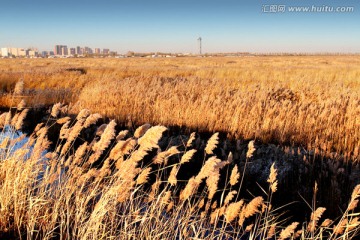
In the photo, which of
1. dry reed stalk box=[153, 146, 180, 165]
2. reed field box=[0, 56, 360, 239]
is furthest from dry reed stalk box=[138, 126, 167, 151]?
dry reed stalk box=[153, 146, 180, 165]

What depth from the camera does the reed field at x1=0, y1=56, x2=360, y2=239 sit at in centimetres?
237

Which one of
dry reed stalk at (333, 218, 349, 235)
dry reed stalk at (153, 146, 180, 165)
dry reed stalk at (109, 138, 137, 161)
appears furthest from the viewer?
dry reed stalk at (109, 138, 137, 161)

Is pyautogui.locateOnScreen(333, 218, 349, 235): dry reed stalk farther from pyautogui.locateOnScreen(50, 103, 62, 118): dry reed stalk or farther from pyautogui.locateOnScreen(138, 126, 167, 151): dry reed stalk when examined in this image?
pyautogui.locateOnScreen(50, 103, 62, 118): dry reed stalk

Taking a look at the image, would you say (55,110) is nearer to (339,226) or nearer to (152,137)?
(152,137)

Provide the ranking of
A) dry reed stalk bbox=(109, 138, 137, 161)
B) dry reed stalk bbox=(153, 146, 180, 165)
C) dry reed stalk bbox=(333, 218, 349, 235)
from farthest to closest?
dry reed stalk bbox=(109, 138, 137, 161)
dry reed stalk bbox=(153, 146, 180, 165)
dry reed stalk bbox=(333, 218, 349, 235)

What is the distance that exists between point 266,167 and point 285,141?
1.31 metres

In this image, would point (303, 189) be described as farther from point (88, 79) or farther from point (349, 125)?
point (88, 79)

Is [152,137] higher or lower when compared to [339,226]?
higher

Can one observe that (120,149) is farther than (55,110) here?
No

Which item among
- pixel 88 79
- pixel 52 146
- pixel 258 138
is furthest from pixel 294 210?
pixel 88 79

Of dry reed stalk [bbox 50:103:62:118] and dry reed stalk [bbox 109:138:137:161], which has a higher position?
dry reed stalk [bbox 50:103:62:118]

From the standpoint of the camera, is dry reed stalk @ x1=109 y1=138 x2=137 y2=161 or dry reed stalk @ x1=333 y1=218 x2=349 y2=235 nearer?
dry reed stalk @ x1=333 y1=218 x2=349 y2=235

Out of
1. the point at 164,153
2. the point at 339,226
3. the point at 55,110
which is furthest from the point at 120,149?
the point at 339,226

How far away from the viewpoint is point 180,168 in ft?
16.7
